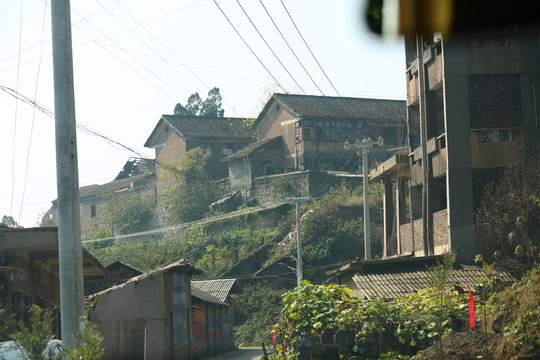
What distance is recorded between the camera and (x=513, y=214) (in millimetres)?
21250

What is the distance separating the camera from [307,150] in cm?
5375

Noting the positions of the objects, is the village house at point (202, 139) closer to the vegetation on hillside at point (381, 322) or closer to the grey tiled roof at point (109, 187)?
the grey tiled roof at point (109, 187)

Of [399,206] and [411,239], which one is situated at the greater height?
[399,206]

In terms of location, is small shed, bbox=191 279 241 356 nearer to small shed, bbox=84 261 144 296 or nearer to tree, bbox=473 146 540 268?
small shed, bbox=84 261 144 296

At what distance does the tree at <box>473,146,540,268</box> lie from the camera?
20281 mm

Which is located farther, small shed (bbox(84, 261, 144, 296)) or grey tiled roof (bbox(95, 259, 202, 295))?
small shed (bbox(84, 261, 144, 296))

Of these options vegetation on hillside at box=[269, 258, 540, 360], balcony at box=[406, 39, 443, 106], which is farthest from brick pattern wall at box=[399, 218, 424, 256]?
vegetation on hillside at box=[269, 258, 540, 360]

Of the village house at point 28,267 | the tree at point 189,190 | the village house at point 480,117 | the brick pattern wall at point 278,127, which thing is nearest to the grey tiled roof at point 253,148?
the brick pattern wall at point 278,127

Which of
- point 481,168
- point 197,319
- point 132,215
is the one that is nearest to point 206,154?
point 132,215

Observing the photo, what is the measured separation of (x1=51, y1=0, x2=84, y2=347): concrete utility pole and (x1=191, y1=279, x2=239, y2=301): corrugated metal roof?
2688 centimetres

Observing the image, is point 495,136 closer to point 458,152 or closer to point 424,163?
point 458,152

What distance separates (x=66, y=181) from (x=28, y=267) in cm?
911

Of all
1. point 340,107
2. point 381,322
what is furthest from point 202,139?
point 381,322

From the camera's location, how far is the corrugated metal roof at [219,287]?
3757 cm
